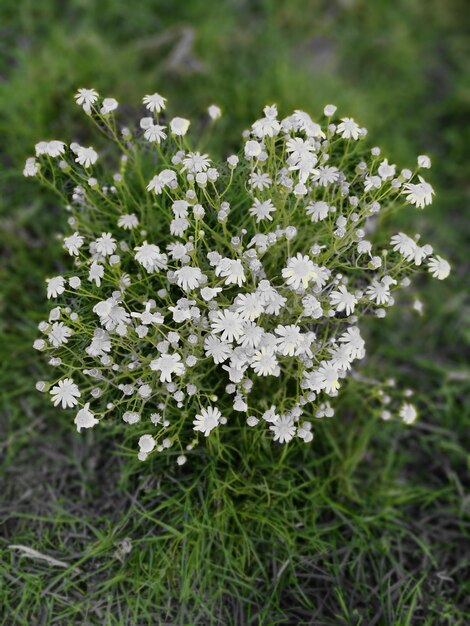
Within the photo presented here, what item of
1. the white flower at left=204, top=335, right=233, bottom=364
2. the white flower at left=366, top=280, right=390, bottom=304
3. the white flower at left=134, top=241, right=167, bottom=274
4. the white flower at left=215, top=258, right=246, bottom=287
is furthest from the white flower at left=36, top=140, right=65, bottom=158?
the white flower at left=366, top=280, right=390, bottom=304

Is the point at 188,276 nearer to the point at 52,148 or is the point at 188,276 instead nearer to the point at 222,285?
the point at 222,285

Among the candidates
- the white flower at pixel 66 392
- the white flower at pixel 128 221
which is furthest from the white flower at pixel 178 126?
the white flower at pixel 66 392

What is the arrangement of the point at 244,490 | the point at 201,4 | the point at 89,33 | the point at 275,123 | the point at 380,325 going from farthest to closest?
1. the point at 201,4
2. the point at 89,33
3. the point at 380,325
4. the point at 244,490
5. the point at 275,123

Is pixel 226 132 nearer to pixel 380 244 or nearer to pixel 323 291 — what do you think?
pixel 380 244

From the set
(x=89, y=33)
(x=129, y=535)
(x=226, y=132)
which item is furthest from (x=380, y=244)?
(x=89, y=33)

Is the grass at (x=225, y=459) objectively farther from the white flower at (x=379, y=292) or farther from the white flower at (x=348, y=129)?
the white flower at (x=348, y=129)

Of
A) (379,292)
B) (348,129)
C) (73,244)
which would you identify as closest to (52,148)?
(73,244)

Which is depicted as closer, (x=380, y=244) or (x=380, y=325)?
(x=380, y=244)

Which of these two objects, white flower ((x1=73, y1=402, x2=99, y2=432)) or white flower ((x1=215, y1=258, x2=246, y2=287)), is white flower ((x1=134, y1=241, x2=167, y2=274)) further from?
white flower ((x1=73, y1=402, x2=99, y2=432))
